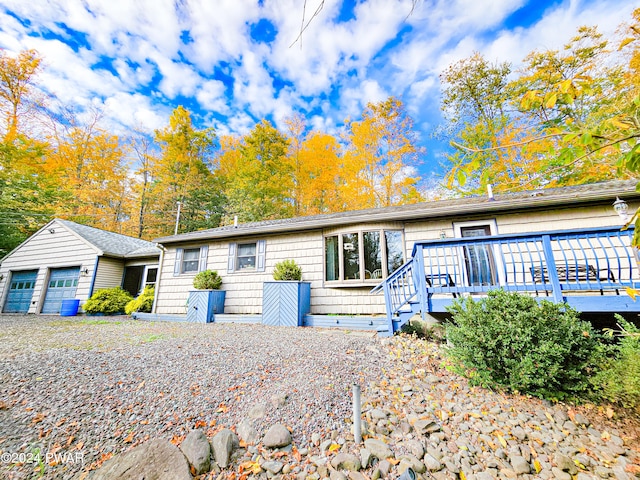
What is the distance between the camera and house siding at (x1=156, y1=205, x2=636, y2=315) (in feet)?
19.0

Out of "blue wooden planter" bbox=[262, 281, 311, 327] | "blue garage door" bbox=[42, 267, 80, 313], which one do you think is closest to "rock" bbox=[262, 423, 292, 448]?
"blue wooden planter" bbox=[262, 281, 311, 327]

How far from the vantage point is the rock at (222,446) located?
2.07 meters

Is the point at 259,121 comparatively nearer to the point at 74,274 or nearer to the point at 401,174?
the point at 401,174

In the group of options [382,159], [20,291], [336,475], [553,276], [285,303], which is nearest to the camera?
[336,475]

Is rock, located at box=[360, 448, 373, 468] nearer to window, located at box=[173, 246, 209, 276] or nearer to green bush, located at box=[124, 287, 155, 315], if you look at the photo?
window, located at box=[173, 246, 209, 276]

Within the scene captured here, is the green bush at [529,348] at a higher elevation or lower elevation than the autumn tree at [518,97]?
lower

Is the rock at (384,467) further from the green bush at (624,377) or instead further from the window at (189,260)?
the window at (189,260)

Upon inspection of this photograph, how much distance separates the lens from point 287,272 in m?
7.38

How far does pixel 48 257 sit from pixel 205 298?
10.1 m

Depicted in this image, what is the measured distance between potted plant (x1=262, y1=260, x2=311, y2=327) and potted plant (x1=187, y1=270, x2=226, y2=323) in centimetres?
193

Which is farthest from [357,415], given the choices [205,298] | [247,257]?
[247,257]

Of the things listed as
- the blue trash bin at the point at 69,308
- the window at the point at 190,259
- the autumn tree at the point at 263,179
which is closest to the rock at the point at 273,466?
the window at the point at 190,259

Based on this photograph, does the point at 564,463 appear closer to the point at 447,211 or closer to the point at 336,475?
the point at 336,475

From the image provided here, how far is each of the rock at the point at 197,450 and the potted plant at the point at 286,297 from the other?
4.58m
